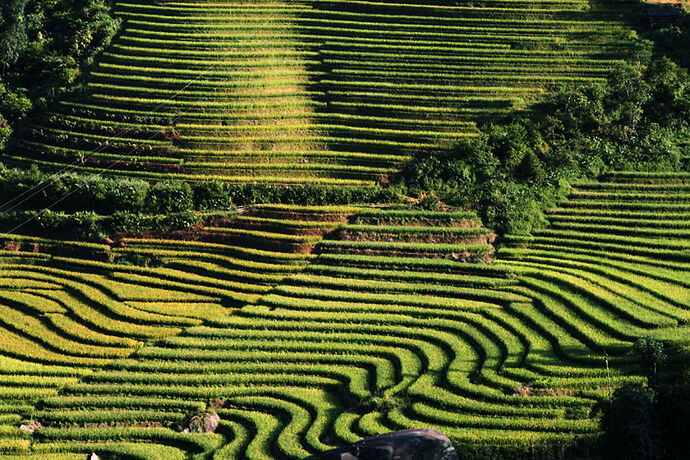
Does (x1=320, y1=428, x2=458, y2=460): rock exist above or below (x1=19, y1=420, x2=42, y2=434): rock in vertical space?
below

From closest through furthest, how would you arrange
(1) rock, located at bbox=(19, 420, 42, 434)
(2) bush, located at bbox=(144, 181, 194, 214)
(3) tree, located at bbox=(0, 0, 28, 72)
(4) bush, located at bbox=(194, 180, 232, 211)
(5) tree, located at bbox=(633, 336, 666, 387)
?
(5) tree, located at bbox=(633, 336, 666, 387), (1) rock, located at bbox=(19, 420, 42, 434), (2) bush, located at bbox=(144, 181, 194, 214), (4) bush, located at bbox=(194, 180, 232, 211), (3) tree, located at bbox=(0, 0, 28, 72)

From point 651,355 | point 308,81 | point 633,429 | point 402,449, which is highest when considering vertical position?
point 308,81

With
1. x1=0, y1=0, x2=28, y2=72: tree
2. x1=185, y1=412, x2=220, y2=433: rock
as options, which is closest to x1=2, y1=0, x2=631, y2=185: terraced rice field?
x1=0, y1=0, x2=28, y2=72: tree

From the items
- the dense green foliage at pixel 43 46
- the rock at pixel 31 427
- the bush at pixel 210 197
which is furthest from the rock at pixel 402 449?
the dense green foliage at pixel 43 46

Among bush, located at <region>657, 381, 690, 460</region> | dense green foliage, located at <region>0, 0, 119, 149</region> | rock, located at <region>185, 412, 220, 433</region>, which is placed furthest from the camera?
dense green foliage, located at <region>0, 0, 119, 149</region>

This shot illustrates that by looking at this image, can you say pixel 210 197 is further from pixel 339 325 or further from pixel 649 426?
pixel 649 426

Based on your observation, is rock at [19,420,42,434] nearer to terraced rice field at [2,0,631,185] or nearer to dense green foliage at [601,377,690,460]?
terraced rice field at [2,0,631,185]

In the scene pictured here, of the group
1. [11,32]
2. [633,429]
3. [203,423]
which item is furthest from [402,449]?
[11,32]
